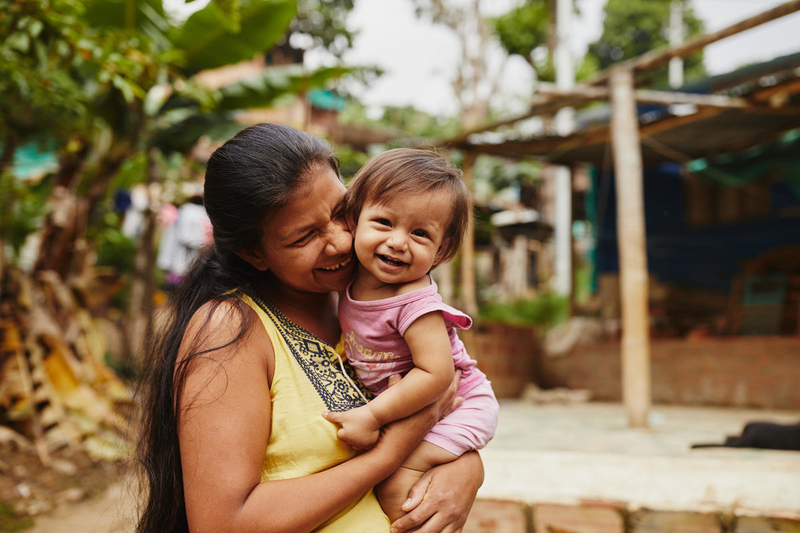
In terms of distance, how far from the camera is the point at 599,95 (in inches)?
238

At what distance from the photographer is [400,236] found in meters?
1.51

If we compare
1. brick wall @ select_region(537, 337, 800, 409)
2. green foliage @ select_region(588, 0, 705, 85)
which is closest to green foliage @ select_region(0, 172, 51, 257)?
brick wall @ select_region(537, 337, 800, 409)

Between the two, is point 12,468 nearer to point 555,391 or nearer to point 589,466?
point 589,466

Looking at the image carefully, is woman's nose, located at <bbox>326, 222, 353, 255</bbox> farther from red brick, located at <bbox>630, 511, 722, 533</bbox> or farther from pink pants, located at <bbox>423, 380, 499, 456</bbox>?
red brick, located at <bbox>630, 511, 722, 533</bbox>

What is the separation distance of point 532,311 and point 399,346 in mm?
11162

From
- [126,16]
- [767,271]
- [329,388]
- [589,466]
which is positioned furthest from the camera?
[767,271]

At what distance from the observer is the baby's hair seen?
155 cm

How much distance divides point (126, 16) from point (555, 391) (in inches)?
259

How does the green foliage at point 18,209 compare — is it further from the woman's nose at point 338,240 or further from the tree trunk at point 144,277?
the woman's nose at point 338,240

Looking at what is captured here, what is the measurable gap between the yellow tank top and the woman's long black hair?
0.39 feet

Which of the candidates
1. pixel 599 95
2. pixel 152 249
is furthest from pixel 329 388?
pixel 152 249

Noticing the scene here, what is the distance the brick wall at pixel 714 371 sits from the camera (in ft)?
23.4

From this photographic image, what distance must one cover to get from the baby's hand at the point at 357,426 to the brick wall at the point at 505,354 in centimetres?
667

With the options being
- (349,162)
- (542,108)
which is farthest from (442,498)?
(349,162)
